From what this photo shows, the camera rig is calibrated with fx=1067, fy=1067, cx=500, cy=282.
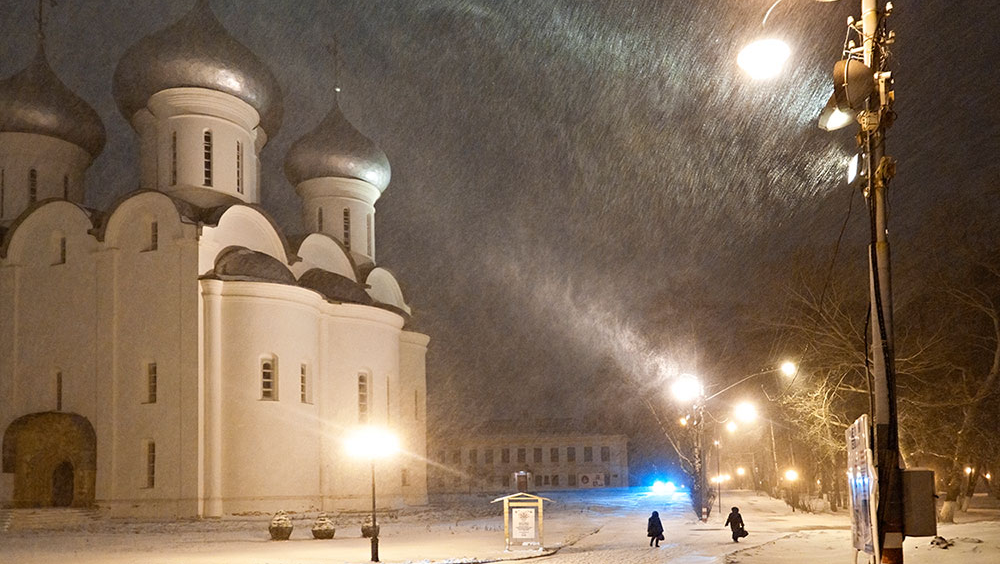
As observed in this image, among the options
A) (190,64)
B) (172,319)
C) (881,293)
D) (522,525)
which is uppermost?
(190,64)

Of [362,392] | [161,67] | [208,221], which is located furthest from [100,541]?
[161,67]

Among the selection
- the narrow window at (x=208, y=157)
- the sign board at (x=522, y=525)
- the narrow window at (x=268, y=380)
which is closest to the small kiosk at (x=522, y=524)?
the sign board at (x=522, y=525)

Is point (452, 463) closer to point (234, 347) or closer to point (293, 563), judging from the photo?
point (234, 347)

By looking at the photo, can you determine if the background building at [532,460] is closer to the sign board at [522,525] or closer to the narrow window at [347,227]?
the narrow window at [347,227]

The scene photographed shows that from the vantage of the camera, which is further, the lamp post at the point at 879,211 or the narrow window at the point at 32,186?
the narrow window at the point at 32,186

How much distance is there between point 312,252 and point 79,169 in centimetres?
878

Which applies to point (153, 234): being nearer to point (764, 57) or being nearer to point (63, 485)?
point (63, 485)

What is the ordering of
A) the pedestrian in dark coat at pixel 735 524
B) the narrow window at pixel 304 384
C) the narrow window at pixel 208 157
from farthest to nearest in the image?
the narrow window at pixel 208 157 → the narrow window at pixel 304 384 → the pedestrian in dark coat at pixel 735 524

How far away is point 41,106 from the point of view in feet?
120

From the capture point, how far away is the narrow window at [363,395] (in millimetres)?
38875

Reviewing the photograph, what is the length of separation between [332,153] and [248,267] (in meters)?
10.6

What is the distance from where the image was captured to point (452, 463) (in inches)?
3607

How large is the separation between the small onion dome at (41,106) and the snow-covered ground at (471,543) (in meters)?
14.6

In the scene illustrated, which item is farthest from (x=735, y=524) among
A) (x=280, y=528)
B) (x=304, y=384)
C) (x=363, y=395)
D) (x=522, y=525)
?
(x=363, y=395)
